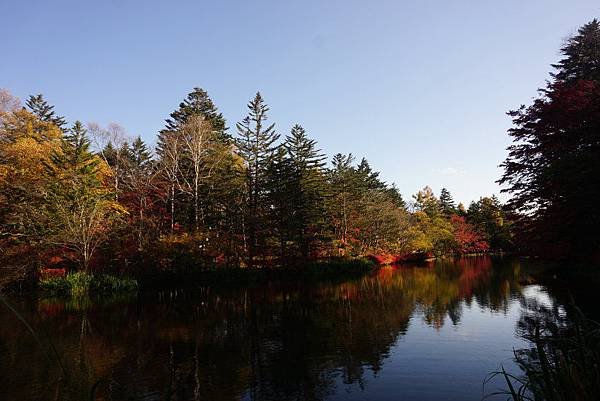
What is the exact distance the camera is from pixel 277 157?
36.4 metres

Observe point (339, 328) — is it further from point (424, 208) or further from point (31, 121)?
point (424, 208)

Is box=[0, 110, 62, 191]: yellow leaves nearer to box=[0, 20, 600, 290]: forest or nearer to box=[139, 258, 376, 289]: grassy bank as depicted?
box=[0, 20, 600, 290]: forest

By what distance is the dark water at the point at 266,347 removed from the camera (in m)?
8.30

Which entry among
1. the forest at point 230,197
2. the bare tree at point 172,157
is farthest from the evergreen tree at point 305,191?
the bare tree at point 172,157

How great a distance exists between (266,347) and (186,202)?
920 inches

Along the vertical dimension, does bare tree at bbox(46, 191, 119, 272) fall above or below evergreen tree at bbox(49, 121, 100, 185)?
below

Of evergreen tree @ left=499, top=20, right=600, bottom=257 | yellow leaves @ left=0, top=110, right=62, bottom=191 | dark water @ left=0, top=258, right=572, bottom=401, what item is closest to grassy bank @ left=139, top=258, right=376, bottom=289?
dark water @ left=0, top=258, right=572, bottom=401

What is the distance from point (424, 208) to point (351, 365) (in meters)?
59.7

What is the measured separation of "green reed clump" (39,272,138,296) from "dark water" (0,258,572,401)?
2.34 m

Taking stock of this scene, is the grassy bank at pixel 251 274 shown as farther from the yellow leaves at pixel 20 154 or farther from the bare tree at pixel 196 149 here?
the yellow leaves at pixel 20 154

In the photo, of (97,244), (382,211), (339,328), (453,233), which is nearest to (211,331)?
(339,328)

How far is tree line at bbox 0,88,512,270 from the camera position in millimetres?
24062

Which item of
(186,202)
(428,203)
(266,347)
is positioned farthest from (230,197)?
(428,203)

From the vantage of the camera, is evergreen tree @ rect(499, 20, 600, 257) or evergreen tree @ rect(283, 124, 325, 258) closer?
evergreen tree @ rect(499, 20, 600, 257)
